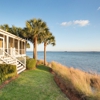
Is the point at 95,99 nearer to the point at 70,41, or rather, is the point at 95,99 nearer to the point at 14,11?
the point at 14,11

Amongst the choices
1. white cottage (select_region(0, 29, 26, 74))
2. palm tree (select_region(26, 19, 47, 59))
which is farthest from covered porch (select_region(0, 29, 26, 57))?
palm tree (select_region(26, 19, 47, 59))

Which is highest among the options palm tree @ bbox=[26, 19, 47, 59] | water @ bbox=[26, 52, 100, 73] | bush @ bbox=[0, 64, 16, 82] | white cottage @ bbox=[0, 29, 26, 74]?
palm tree @ bbox=[26, 19, 47, 59]

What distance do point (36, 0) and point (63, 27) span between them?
10817 mm

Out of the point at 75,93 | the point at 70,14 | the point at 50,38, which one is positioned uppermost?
the point at 70,14

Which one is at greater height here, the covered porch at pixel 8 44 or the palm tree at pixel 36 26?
the palm tree at pixel 36 26

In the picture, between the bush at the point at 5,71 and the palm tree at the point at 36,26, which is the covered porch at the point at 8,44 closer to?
the bush at the point at 5,71

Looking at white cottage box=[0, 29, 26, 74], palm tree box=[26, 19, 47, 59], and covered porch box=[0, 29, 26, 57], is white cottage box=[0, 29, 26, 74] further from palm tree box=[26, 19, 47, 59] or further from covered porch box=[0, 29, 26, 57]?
palm tree box=[26, 19, 47, 59]

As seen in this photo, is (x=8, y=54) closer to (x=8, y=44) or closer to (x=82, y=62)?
(x=8, y=44)

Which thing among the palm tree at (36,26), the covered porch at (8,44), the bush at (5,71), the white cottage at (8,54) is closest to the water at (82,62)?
the white cottage at (8,54)

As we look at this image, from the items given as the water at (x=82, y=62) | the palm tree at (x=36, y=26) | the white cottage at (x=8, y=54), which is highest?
the palm tree at (x=36, y=26)

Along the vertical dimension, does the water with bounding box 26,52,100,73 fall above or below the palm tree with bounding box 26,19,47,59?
below

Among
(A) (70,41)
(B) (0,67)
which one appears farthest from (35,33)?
(A) (70,41)

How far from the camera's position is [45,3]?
53.3ft

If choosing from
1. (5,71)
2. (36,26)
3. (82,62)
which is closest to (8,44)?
(36,26)
